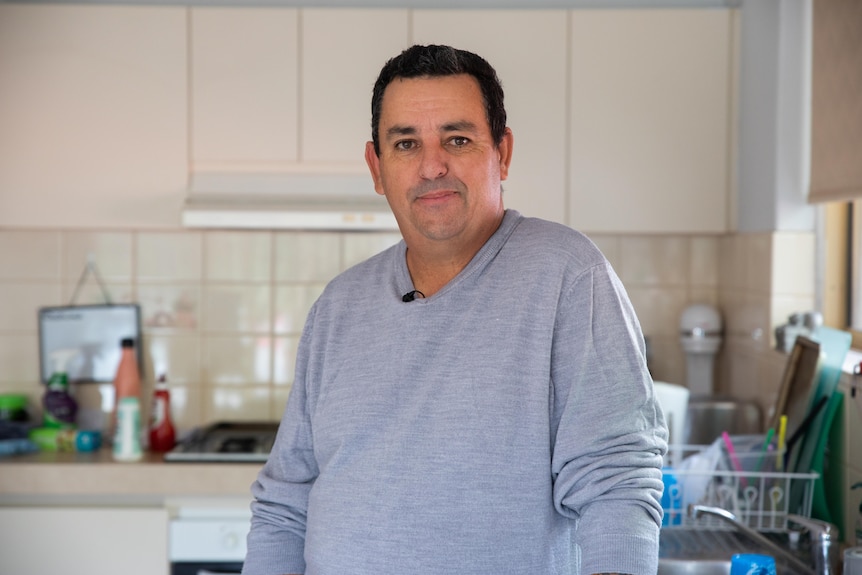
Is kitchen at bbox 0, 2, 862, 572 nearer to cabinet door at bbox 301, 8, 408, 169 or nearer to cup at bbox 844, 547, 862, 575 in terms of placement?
cabinet door at bbox 301, 8, 408, 169

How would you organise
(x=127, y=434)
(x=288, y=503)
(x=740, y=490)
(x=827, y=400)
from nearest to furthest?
(x=288, y=503) → (x=827, y=400) → (x=740, y=490) → (x=127, y=434)

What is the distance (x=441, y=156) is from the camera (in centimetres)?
116

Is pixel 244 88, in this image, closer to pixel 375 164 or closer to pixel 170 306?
pixel 170 306

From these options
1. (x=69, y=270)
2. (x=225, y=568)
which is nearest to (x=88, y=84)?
(x=69, y=270)

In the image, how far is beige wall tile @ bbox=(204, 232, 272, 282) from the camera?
2973 millimetres

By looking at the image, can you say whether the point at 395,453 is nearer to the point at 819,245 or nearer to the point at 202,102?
the point at 819,245

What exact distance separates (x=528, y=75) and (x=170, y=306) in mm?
1265

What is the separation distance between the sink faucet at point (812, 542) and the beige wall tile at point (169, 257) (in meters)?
1.84

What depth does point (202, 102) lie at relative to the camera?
106 inches

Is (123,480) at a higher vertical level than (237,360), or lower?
lower

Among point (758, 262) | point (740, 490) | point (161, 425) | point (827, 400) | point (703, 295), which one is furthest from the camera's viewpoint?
point (703, 295)

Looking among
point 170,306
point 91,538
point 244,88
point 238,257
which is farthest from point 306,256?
point 91,538

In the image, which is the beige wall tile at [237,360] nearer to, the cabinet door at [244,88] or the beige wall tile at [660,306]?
the cabinet door at [244,88]

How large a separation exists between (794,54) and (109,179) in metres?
1.80
